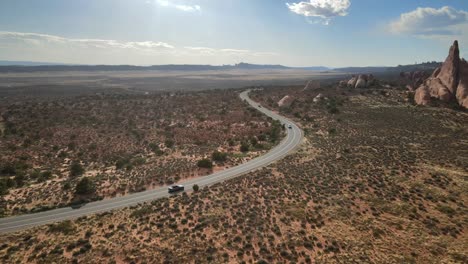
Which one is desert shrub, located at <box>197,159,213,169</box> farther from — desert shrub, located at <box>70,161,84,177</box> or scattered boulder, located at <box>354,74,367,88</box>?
scattered boulder, located at <box>354,74,367,88</box>

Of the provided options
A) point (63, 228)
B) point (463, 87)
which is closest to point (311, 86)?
point (463, 87)

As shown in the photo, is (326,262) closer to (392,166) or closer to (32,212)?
(392,166)

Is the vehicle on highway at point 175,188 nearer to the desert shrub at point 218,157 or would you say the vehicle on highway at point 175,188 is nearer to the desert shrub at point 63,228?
the desert shrub at point 63,228

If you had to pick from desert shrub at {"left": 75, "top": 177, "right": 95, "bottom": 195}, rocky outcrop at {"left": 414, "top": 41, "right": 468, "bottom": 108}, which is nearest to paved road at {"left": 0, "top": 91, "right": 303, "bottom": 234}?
desert shrub at {"left": 75, "top": 177, "right": 95, "bottom": 195}

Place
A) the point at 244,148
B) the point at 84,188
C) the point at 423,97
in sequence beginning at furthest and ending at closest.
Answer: the point at 423,97, the point at 244,148, the point at 84,188

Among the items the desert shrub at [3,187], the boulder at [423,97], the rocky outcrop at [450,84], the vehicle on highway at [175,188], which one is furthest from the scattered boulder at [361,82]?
the desert shrub at [3,187]

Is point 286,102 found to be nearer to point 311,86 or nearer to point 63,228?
point 311,86

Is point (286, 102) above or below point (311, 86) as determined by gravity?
below

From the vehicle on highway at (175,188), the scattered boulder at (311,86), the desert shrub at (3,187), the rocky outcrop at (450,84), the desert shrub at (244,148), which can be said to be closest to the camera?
the vehicle on highway at (175,188)
